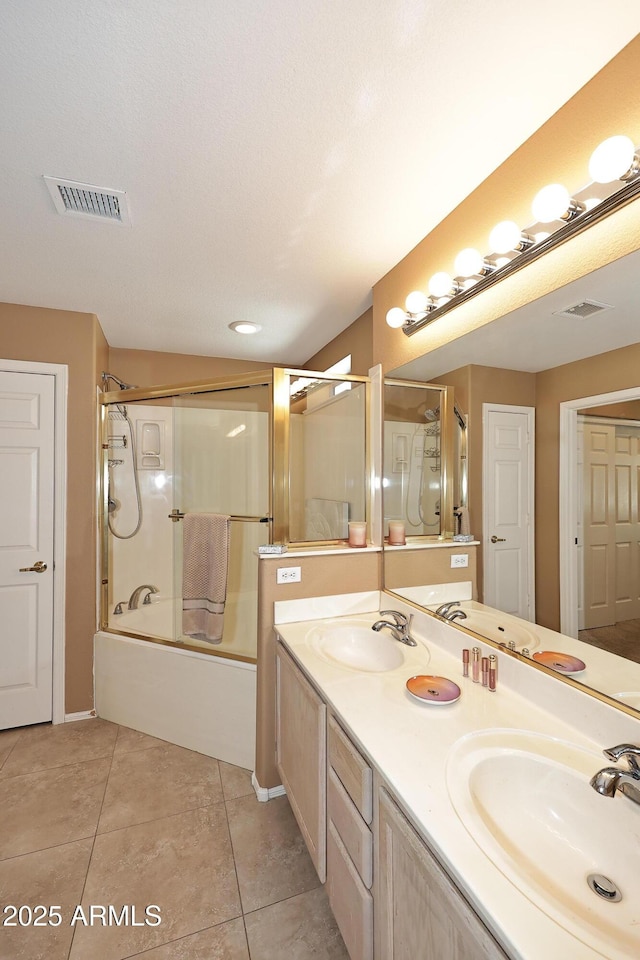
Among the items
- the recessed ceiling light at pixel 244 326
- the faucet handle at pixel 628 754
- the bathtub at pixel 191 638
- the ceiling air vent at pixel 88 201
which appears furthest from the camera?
the recessed ceiling light at pixel 244 326

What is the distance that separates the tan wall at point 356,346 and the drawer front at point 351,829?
1912mm

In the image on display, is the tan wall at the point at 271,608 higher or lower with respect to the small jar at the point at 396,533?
lower

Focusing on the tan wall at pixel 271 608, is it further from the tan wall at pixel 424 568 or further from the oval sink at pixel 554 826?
the oval sink at pixel 554 826

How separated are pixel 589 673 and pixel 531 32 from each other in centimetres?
152

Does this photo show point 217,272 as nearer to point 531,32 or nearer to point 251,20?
point 251,20

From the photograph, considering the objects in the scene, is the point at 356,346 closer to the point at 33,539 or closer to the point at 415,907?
the point at 33,539

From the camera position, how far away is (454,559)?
5.32ft

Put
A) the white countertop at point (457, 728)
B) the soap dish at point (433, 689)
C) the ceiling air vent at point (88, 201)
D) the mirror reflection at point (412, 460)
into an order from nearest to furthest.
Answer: the white countertop at point (457, 728) < the soap dish at point (433, 689) < the ceiling air vent at point (88, 201) < the mirror reflection at point (412, 460)

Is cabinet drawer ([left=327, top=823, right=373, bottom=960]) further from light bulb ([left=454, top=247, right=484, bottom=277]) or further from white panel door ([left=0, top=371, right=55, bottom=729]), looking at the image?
white panel door ([left=0, top=371, right=55, bottom=729])

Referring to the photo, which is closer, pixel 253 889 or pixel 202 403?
pixel 253 889

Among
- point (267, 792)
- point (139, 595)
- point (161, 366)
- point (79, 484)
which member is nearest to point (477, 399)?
point (267, 792)

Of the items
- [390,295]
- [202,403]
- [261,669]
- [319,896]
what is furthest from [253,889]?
[390,295]

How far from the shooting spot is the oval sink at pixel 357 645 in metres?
1.67


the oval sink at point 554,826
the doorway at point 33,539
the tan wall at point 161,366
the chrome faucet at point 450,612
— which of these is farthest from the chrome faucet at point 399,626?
the tan wall at point 161,366
